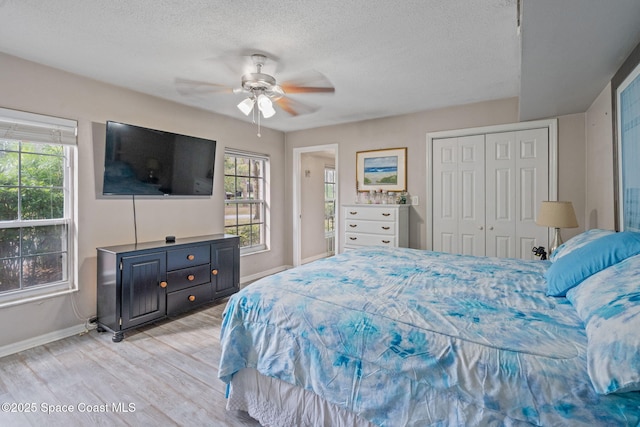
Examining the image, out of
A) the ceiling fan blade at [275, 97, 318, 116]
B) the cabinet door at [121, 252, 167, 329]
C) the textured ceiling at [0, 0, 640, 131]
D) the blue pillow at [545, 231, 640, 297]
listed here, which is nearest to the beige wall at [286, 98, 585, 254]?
the textured ceiling at [0, 0, 640, 131]

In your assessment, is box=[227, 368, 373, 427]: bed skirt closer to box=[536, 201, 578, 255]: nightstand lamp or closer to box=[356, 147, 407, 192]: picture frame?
box=[536, 201, 578, 255]: nightstand lamp

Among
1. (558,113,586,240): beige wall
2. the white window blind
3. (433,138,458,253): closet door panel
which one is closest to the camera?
the white window blind

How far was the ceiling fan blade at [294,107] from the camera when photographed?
3796mm

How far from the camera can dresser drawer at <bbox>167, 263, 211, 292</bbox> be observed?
10.8 ft

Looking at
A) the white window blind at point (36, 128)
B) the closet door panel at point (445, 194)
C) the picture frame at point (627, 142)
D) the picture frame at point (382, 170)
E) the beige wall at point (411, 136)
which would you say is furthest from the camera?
the picture frame at point (382, 170)

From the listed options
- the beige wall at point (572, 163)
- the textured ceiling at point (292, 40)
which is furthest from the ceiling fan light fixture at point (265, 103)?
the beige wall at point (572, 163)

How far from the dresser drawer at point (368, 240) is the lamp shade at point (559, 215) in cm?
163

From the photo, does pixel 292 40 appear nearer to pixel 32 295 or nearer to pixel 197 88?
pixel 197 88

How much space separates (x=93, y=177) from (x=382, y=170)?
3.47m

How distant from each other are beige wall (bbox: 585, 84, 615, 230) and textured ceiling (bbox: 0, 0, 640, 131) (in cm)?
29

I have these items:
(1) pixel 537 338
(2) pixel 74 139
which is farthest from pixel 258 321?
(2) pixel 74 139

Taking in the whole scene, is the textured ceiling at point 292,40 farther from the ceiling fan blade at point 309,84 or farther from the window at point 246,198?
the window at point 246,198

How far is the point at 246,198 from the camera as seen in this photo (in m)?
4.95

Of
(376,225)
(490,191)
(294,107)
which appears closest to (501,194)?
(490,191)
